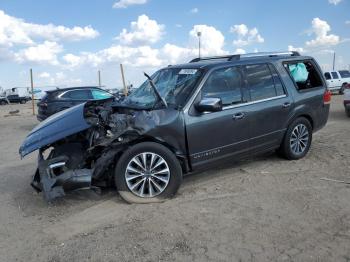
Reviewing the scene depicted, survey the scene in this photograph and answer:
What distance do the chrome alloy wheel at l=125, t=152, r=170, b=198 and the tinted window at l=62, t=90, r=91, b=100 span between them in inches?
382

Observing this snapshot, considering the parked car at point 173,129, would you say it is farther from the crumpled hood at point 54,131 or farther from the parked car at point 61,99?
the parked car at point 61,99

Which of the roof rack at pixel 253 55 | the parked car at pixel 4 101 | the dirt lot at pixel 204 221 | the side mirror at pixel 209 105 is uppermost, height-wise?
the roof rack at pixel 253 55

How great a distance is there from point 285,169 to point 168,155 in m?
2.20

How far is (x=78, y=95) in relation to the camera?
1406cm

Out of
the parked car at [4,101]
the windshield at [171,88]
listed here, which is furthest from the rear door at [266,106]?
the parked car at [4,101]

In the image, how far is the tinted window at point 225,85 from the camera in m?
5.42

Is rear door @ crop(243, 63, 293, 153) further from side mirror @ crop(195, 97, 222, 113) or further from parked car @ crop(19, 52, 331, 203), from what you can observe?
side mirror @ crop(195, 97, 222, 113)

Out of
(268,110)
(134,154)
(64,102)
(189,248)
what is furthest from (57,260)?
(64,102)

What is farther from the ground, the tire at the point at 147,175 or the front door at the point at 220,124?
the front door at the point at 220,124

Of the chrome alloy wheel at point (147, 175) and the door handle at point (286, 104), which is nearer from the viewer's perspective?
the chrome alloy wheel at point (147, 175)

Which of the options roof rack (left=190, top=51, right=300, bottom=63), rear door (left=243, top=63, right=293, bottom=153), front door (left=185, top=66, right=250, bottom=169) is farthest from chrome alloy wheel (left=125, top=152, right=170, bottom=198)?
roof rack (left=190, top=51, right=300, bottom=63)

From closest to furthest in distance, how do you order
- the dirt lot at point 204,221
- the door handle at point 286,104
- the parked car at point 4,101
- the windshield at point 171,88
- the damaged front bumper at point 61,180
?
1. the dirt lot at point 204,221
2. the damaged front bumper at point 61,180
3. the windshield at point 171,88
4. the door handle at point 286,104
5. the parked car at point 4,101

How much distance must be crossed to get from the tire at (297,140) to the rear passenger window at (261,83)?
0.68 meters

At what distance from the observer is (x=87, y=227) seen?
435cm
